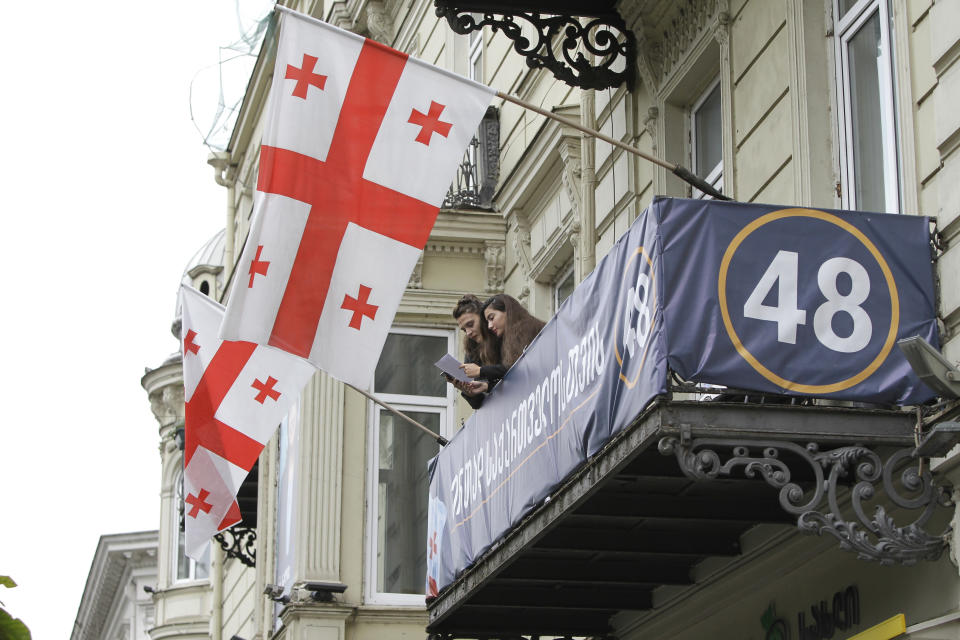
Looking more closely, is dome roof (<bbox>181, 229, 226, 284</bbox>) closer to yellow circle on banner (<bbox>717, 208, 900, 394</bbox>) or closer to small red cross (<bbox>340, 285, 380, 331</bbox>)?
small red cross (<bbox>340, 285, 380, 331</bbox>)

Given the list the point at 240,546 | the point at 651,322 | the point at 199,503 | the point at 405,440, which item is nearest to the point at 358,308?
the point at 651,322

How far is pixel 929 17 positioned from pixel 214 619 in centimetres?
1897

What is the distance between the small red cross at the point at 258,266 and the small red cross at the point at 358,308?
1.61ft

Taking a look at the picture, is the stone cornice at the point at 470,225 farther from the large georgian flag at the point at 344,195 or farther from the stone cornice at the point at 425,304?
the large georgian flag at the point at 344,195

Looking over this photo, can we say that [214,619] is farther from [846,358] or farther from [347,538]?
[846,358]

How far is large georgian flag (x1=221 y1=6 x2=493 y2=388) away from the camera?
985 cm

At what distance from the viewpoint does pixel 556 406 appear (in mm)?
9297

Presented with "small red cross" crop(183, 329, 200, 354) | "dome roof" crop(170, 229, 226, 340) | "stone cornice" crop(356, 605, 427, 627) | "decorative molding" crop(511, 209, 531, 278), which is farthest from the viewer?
"dome roof" crop(170, 229, 226, 340)

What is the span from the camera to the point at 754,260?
7680mm

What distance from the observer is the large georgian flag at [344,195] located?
388 inches

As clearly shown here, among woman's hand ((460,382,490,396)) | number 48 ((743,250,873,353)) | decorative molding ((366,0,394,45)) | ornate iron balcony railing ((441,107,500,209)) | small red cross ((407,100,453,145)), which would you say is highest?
decorative molding ((366,0,394,45))

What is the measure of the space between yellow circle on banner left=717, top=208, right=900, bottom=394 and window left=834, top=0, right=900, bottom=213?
1190 millimetres

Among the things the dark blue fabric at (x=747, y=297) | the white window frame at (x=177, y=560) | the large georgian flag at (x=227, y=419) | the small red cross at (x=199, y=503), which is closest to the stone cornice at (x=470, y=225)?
the large georgian flag at (x=227, y=419)

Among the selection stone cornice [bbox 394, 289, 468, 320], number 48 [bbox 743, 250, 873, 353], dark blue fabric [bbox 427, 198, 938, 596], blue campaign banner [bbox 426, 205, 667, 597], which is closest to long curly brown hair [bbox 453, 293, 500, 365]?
blue campaign banner [bbox 426, 205, 667, 597]
